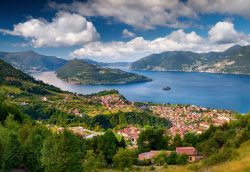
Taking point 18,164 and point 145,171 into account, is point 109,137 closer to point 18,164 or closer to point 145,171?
point 145,171

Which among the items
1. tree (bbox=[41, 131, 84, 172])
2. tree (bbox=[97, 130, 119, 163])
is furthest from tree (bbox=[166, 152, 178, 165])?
tree (bbox=[41, 131, 84, 172])

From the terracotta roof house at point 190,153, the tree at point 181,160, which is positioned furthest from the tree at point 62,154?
the terracotta roof house at point 190,153

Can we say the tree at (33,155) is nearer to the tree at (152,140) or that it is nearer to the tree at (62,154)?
the tree at (62,154)

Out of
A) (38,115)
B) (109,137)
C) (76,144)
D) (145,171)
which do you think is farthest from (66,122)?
(76,144)

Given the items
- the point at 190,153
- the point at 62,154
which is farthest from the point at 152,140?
the point at 62,154

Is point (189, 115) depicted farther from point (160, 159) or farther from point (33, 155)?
point (33, 155)

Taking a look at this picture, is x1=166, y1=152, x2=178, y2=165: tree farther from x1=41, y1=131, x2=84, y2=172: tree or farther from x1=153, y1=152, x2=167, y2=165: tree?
x1=41, y1=131, x2=84, y2=172: tree
